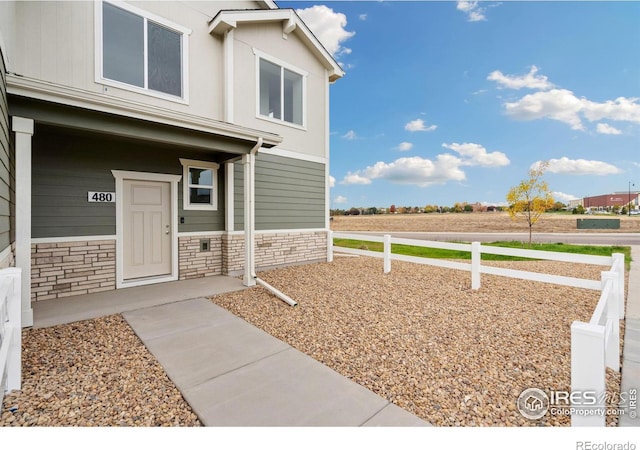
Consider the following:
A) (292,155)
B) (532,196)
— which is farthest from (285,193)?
(532,196)

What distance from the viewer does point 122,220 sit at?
567cm

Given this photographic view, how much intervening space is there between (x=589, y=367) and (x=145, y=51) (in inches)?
314

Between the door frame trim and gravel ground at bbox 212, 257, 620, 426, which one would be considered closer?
gravel ground at bbox 212, 257, 620, 426

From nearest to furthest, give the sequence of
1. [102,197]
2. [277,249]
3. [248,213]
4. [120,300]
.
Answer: [120,300]
[102,197]
[248,213]
[277,249]

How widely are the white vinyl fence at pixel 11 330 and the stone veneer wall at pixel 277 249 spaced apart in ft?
14.2

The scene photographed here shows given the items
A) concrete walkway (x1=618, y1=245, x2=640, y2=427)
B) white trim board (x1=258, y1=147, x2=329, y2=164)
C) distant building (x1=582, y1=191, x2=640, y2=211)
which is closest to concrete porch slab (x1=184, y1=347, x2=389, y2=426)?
concrete walkway (x1=618, y1=245, x2=640, y2=427)

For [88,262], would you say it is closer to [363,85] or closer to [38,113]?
[38,113]

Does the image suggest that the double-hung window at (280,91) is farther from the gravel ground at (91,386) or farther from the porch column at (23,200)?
the gravel ground at (91,386)

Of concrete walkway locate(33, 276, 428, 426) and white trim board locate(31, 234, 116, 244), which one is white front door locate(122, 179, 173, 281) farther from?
concrete walkway locate(33, 276, 428, 426)

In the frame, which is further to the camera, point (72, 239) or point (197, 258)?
point (197, 258)

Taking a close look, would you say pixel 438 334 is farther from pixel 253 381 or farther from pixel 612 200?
pixel 612 200

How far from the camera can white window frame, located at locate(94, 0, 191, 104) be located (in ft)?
17.4

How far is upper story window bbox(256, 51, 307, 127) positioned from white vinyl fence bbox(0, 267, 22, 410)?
6121 mm

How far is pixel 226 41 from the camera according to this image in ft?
22.5
